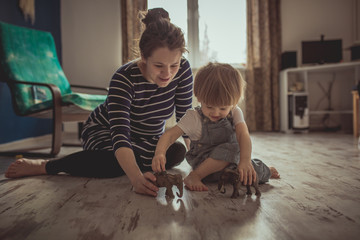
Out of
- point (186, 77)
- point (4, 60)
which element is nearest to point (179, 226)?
point (186, 77)

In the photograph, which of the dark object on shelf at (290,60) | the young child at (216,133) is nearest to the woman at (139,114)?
the young child at (216,133)

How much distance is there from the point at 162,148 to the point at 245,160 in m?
0.27

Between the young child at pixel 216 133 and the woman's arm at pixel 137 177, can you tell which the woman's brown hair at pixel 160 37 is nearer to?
the young child at pixel 216 133

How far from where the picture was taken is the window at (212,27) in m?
3.66

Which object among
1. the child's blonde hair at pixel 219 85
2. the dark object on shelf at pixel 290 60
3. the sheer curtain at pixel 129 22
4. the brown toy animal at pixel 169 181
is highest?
the sheer curtain at pixel 129 22

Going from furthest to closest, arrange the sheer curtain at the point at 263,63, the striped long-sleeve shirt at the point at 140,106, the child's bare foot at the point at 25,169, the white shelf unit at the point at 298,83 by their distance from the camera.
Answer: the sheer curtain at the point at 263,63
the white shelf unit at the point at 298,83
the child's bare foot at the point at 25,169
the striped long-sleeve shirt at the point at 140,106

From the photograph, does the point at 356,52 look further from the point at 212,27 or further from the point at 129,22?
the point at 129,22

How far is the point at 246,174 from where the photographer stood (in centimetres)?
81

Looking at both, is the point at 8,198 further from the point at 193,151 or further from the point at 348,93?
the point at 348,93

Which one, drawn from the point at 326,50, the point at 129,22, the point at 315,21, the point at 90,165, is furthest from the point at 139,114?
the point at 315,21

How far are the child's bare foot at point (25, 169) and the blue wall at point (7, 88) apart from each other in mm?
1264

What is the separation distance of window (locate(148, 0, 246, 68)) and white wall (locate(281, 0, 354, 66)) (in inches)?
23.8

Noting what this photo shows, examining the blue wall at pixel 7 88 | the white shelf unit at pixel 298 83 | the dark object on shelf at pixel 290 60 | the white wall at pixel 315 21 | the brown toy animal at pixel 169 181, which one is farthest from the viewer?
the white wall at pixel 315 21

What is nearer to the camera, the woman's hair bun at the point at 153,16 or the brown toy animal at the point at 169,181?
the brown toy animal at the point at 169,181
